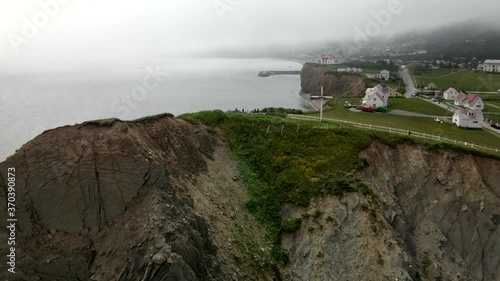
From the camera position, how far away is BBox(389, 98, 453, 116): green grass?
6045 centimetres

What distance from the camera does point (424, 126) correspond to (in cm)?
4666

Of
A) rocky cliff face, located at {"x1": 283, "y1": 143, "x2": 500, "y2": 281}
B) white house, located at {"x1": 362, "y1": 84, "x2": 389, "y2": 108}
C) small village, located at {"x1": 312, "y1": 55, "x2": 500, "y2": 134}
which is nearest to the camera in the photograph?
rocky cliff face, located at {"x1": 283, "y1": 143, "x2": 500, "y2": 281}

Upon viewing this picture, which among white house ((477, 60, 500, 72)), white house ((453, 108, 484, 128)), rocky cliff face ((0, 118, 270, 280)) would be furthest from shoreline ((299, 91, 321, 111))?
rocky cliff face ((0, 118, 270, 280))

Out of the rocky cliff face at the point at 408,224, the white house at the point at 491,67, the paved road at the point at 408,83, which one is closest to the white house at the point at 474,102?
the paved road at the point at 408,83

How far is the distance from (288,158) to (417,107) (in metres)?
40.4

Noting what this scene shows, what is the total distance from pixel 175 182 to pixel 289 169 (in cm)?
1053

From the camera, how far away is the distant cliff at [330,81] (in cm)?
10225

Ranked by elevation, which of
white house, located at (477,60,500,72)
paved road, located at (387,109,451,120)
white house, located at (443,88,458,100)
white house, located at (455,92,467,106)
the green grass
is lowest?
white house, located at (477,60,500,72)

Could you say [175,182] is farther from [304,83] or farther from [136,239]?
[304,83]

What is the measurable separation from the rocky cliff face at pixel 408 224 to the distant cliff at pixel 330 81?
64677 mm

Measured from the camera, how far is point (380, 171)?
31219 millimetres

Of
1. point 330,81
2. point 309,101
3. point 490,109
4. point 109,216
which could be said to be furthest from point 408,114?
point 330,81

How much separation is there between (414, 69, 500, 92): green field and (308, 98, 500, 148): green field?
53.2 m

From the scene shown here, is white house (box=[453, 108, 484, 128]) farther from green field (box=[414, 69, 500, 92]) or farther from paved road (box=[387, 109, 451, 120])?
green field (box=[414, 69, 500, 92])
